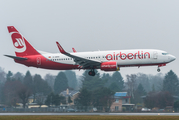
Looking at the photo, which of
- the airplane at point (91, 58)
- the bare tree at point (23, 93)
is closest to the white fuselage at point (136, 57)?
the airplane at point (91, 58)

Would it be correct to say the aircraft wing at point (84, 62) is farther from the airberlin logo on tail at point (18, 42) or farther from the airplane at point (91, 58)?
the airberlin logo on tail at point (18, 42)

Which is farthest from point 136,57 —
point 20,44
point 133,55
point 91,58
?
point 20,44

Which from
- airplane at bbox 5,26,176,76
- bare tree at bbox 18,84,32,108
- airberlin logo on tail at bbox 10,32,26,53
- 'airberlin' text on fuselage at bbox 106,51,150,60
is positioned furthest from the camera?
bare tree at bbox 18,84,32,108

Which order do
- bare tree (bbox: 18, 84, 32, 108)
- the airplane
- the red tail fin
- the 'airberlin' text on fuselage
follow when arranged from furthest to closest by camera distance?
bare tree (bbox: 18, 84, 32, 108) < the red tail fin < the airplane < the 'airberlin' text on fuselage

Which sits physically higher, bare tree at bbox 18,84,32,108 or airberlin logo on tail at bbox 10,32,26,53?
airberlin logo on tail at bbox 10,32,26,53

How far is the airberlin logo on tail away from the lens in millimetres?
63812

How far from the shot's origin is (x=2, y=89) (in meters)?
107

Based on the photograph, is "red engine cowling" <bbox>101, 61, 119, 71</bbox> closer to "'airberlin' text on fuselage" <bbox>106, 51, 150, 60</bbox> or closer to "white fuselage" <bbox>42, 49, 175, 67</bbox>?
"white fuselage" <bbox>42, 49, 175, 67</bbox>

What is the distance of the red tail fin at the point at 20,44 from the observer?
2482 inches

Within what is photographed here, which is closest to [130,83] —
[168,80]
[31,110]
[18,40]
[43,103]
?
[168,80]

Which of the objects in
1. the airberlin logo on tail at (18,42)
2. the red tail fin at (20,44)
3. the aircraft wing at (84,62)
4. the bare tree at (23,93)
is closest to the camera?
the aircraft wing at (84,62)

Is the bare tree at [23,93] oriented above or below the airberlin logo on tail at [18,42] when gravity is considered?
below

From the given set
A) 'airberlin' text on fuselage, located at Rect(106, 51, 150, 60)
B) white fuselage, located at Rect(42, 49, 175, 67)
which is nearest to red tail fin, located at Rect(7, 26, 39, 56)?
white fuselage, located at Rect(42, 49, 175, 67)

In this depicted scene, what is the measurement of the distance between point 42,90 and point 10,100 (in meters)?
14.6
